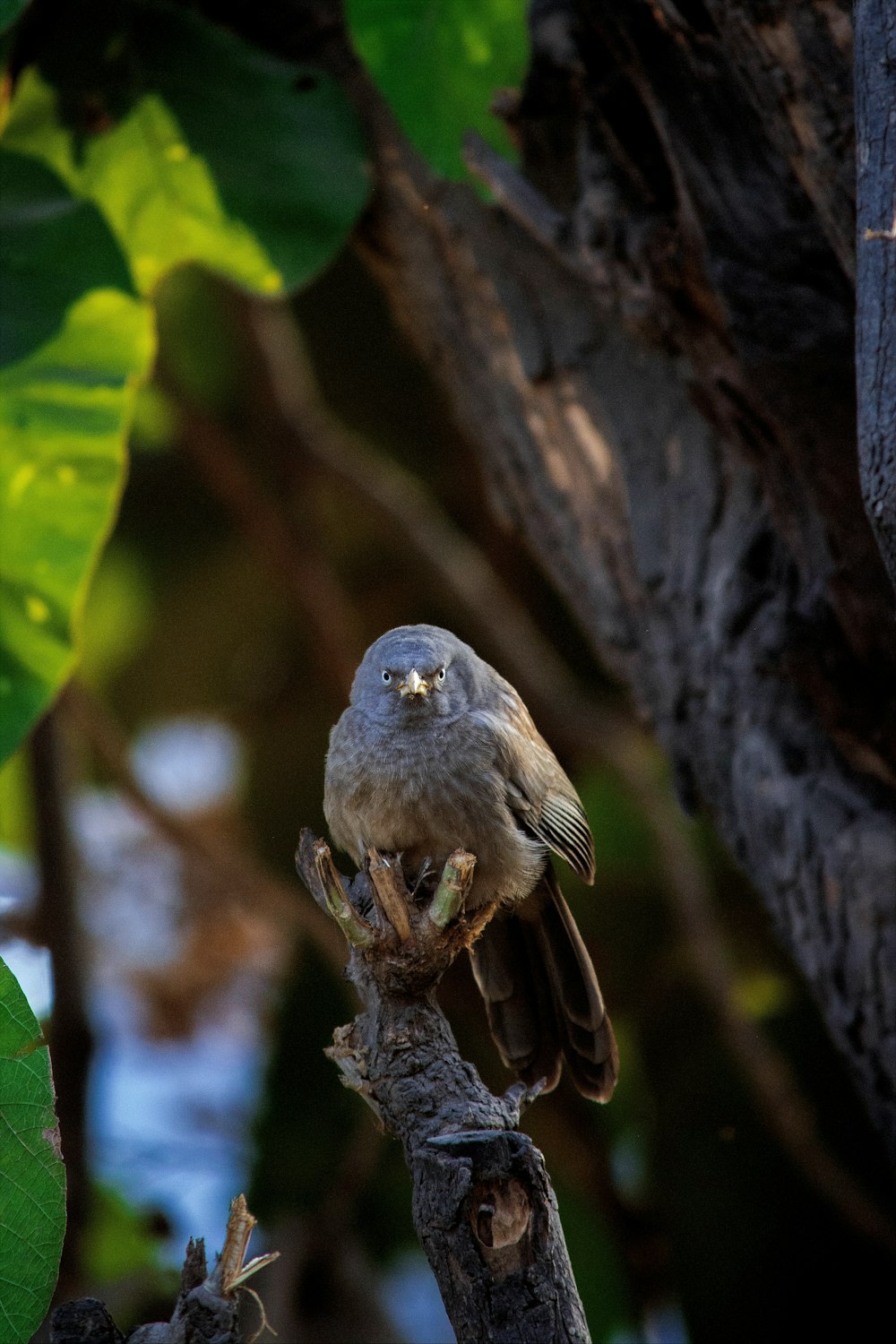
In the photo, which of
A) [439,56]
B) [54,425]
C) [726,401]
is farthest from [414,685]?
[439,56]

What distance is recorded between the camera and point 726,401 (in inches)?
107

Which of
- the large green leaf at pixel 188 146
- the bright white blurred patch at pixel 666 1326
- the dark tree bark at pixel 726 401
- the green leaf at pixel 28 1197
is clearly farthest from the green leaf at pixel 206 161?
the bright white blurred patch at pixel 666 1326

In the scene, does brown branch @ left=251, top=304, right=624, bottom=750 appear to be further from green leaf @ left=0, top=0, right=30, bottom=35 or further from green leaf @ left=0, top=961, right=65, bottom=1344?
green leaf @ left=0, top=961, right=65, bottom=1344

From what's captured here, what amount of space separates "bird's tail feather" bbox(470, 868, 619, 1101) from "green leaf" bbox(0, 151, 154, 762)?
1117mm

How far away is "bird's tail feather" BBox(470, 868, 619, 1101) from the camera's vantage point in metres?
2.38

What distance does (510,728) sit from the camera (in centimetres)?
231

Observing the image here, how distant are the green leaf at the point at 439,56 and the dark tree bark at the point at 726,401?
0.26 ft

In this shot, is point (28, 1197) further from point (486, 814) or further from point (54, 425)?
point (54, 425)

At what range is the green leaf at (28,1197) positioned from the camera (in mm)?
1827

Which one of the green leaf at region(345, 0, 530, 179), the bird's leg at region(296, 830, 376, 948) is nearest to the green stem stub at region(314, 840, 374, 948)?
the bird's leg at region(296, 830, 376, 948)

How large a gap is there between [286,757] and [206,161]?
2.57m

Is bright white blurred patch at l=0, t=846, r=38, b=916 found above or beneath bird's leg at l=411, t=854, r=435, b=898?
beneath

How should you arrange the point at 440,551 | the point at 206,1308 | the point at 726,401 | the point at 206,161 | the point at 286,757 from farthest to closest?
the point at 286,757 → the point at 440,551 → the point at 206,161 → the point at 726,401 → the point at 206,1308

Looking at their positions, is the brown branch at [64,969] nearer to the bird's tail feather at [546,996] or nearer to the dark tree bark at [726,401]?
the bird's tail feather at [546,996]
